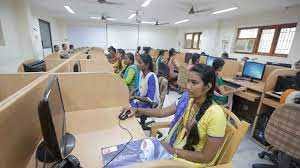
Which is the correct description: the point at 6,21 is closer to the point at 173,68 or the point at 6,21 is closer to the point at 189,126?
the point at 173,68

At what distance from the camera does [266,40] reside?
5996mm

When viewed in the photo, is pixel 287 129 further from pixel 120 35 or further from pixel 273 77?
pixel 120 35

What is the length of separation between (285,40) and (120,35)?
9180mm

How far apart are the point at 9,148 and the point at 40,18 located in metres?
8.03

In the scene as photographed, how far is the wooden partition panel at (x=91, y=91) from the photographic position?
1.32 meters

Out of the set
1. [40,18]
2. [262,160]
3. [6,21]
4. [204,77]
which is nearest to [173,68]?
[262,160]

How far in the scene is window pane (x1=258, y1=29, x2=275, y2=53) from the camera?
19.0 feet

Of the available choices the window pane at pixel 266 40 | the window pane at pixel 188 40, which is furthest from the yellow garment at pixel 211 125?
the window pane at pixel 188 40

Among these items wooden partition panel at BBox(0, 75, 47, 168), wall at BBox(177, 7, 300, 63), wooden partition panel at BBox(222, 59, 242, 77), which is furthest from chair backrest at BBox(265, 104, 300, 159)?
wall at BBox(177, 7, 300, 63)

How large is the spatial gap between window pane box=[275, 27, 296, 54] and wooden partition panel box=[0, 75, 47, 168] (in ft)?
21.7

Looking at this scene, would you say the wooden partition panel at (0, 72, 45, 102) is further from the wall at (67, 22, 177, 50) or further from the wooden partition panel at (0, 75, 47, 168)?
the wall at (67, 22, 177, 50)

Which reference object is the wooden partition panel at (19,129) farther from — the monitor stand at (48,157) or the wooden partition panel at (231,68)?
the wooden partition panel at (231,68)

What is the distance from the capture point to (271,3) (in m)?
4.64

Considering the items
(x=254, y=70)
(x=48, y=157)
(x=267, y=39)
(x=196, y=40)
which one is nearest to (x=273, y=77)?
(x=254, y=70)
